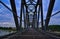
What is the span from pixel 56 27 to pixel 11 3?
781 inches

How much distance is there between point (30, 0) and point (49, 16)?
118ft

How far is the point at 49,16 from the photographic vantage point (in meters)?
20.3

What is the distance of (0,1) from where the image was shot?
37.2ft

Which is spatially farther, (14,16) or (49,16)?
(49,16)

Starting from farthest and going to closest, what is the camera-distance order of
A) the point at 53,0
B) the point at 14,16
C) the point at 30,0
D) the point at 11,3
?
the point at 30,0
the point at 14,16
the point at 53,0
the point at 11,3

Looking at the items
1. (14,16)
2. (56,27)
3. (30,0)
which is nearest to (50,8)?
(14,16)

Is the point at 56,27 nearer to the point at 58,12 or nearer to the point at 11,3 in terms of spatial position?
the point at 58,12

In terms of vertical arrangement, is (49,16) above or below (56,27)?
above

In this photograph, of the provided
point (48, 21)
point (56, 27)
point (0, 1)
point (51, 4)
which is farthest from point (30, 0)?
point (0, 1)

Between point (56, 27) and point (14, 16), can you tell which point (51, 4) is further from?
point (56, 27)

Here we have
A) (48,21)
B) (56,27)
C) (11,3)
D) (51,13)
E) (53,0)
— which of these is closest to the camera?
(11,3)

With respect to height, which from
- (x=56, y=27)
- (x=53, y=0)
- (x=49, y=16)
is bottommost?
(x=56, y=27)

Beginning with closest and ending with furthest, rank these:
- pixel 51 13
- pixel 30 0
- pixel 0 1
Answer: pixel 0 1, pixel 51 13, pixel 30 0

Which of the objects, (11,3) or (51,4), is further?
(51,4)
